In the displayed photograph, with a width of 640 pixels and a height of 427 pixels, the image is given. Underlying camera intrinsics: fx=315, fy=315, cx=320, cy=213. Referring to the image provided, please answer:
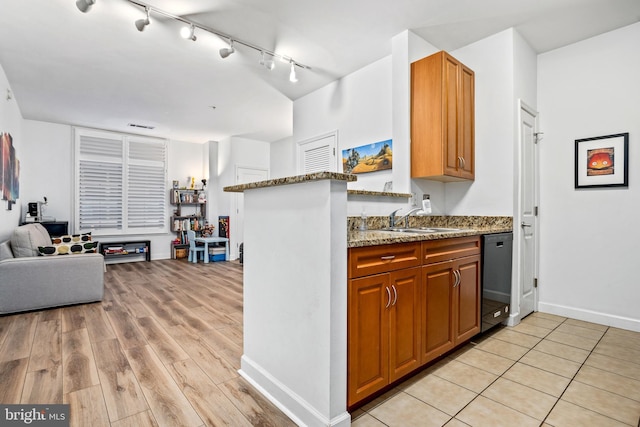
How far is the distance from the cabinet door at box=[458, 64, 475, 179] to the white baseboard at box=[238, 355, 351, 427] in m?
2.34

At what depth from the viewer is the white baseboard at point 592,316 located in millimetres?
2799

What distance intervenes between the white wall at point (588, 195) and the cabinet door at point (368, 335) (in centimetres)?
259

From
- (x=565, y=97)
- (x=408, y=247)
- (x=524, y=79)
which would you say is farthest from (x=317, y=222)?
(x=565, y=97)

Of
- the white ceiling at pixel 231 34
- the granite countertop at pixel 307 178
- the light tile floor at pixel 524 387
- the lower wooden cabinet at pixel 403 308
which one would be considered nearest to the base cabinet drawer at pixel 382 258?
the lower wooden cabinet at pixel 403 308

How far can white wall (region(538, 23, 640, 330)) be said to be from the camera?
2832 mm

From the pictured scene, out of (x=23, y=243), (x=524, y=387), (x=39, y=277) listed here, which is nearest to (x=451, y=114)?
(x=524, y=387)

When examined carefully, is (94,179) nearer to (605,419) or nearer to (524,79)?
(524,79)

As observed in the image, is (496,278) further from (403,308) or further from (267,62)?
(267,62)

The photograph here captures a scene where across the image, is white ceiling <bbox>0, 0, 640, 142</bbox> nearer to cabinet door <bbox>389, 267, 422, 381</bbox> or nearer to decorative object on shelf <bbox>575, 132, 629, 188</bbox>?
decorative object on shelf <bbox>575, 132, 629, 188</bbox>

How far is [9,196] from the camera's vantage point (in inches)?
160

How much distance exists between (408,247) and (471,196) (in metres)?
1.78

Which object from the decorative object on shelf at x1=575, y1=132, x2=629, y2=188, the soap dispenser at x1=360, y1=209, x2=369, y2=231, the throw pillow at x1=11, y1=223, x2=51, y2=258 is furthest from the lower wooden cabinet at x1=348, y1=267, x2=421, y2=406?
the throw pillow at x1=11, y1=223, x2=51, y2=258

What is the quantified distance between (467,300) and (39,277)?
4153 millimetres

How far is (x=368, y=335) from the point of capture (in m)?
1.58
